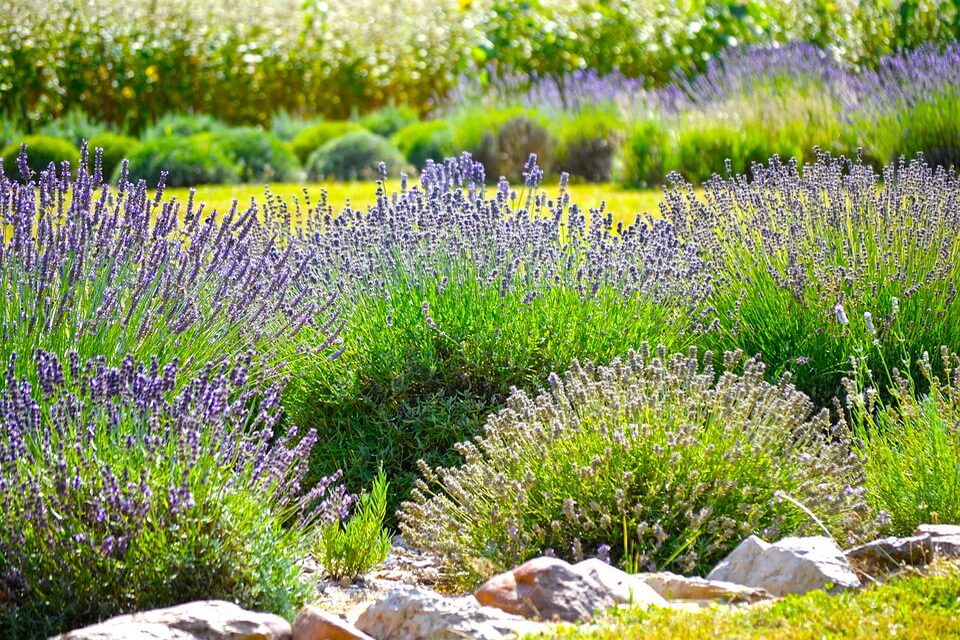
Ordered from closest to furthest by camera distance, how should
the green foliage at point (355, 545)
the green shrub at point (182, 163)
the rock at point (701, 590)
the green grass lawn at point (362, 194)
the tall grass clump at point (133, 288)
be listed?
the rock at point (701, 590) < the green foliage at point (355, 545) < the tall grass clump at point (133, 288) < the green grass lawn at point (362, 194) < the green shrub at point (182, 163)

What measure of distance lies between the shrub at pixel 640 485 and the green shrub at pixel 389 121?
11083 mm

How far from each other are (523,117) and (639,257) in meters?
7.08

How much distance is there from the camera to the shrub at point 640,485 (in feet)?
12.0

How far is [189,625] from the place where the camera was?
292cm

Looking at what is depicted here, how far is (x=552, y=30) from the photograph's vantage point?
1519 cm

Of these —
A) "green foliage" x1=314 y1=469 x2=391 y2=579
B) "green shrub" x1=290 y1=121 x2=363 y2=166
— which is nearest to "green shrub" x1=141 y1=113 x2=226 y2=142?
"green shrub" x1=290 y1=121 x2=363 y2=166

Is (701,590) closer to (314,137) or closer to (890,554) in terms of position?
(890,554)

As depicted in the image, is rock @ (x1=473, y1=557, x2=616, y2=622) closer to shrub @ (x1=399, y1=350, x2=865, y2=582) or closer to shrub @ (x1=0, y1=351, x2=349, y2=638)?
shrub @ (x1=399, y1=350, x2=865, y2=582)

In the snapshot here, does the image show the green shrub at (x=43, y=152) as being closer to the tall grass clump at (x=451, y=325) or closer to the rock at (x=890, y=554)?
the tall grass clump at (x=451, y=325)

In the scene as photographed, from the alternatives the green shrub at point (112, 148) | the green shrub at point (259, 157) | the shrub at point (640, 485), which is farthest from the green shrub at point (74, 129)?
the shrub at point (640, 485)

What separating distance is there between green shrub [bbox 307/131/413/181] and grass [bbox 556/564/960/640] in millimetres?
9154

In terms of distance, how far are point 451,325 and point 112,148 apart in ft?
29.4

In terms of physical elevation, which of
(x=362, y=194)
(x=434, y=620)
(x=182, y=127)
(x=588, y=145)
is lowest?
(x=362, y=194)

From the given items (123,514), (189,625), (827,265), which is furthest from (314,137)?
(189,625)
